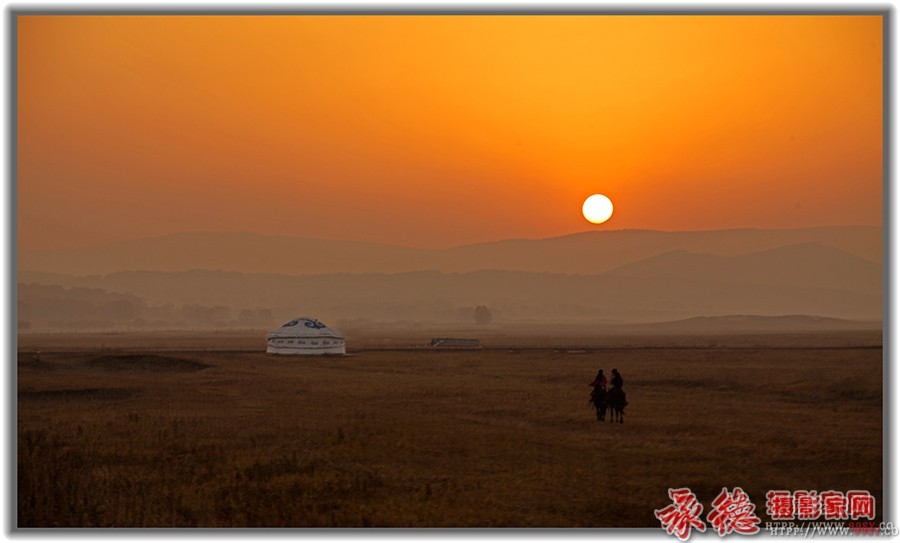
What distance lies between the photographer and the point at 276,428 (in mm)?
→ 31516

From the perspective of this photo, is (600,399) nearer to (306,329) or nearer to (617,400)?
(617,400)

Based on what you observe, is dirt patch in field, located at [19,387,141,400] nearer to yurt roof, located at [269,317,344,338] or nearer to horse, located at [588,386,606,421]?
horse, located at [588,386,606,421]

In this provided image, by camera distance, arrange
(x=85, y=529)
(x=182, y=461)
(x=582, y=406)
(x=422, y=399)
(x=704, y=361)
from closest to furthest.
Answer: (x=85, y=529)
(x=182, y=461)
(x=582, y=406)
(x=422, y=399)
(x=704, y=361)

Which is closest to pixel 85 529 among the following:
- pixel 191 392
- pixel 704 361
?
pixel 191 392

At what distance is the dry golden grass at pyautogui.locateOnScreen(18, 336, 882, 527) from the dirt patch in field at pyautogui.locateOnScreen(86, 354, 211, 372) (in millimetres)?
10919

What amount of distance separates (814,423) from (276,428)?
690 inches

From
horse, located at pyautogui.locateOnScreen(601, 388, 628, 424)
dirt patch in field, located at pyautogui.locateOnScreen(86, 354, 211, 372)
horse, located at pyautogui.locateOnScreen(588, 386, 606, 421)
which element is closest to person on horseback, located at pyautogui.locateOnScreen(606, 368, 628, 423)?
horse, located at pyautogui.locateOnScreen(601, 388, 628, 424)

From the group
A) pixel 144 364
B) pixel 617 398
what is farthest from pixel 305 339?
pixel 617 398

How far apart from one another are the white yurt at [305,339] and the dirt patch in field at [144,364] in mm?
14337

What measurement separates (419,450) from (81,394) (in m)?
22.2

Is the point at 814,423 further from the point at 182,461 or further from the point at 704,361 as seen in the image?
the point at 704,361

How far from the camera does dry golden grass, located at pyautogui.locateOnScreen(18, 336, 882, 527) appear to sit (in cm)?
2027

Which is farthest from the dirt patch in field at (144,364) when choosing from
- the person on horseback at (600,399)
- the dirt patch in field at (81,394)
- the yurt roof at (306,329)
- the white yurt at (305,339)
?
the person on horseback at (600,399)

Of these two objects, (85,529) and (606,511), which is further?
(606,511)
